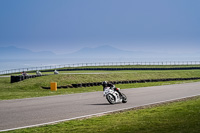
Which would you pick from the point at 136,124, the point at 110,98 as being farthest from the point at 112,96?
the point at 136,124

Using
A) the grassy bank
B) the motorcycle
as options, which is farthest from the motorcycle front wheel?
the grassy bank

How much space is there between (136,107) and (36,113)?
4603 mm

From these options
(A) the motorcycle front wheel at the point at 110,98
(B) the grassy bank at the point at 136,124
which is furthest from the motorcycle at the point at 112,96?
(B) the grassy bank at the point at 136,124

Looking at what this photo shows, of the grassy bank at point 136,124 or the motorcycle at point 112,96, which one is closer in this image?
the grassy bank at point 136,124

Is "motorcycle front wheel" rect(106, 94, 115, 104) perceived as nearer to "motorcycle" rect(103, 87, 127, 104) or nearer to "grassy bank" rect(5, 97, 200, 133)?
"motorcycle" rect(103, 87, 127, 104)

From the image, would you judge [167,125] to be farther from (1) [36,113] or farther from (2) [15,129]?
(1) [36,113]

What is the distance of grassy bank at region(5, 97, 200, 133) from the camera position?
10.7 meters

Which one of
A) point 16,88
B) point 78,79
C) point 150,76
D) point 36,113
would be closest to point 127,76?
point 150,76

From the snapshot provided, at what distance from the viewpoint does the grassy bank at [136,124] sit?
10.7 meters

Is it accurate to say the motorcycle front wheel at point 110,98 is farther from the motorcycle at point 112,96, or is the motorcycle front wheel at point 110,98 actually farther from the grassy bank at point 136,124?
the grassy bank at point 136,124

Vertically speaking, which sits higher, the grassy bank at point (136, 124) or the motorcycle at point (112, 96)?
the motorcycle at point (112, 96)

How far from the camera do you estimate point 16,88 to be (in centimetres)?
3700

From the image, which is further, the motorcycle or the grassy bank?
the motorcycle

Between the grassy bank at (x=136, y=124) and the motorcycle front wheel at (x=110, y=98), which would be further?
the motorcycle front wheel at (x=110, y=98)
